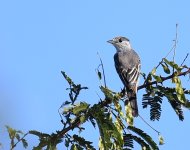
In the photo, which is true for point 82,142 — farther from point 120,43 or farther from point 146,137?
point 120,43

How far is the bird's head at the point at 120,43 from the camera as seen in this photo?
10.5 m

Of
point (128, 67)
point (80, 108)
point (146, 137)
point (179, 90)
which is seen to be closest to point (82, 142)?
point (80, 108)

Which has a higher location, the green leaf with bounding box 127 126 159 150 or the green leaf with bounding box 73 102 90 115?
the green leaf with bounding box 73 102 90 115

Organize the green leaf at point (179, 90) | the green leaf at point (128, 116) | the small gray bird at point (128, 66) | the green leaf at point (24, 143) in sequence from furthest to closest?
the small gray bird at point (128, 66) → the green leaf at point (128, 116) → the green leaf at point (179, 90) → the green leaf at point (24, 143)

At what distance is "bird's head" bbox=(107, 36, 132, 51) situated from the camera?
34.4ft

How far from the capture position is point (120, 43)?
35.7ft

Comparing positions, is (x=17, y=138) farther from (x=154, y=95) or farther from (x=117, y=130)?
(x=154, y=95)

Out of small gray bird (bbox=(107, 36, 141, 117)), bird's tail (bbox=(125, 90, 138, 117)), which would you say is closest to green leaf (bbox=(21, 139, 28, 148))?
bird's tail (bbox=(125, 90, 138, 117))

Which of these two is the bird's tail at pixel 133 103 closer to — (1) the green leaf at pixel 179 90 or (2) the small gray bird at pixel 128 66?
(1) the green leaf at pixel 179 90

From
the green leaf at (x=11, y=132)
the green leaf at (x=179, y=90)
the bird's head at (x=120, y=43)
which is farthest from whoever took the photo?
the bird's head at (x=120, y=43)

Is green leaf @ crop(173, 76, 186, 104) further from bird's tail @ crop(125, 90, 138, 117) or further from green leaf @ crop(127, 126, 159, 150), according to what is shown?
bird's tail @ crop(125, 90, 138, 117)

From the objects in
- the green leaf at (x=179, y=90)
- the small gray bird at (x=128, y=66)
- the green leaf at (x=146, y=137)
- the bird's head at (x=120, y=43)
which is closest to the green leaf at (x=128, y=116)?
the green leaf at (x=146, y=137)

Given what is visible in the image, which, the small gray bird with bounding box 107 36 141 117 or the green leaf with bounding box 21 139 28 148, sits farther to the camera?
the small gray bird with bounding box 107 36 141 117

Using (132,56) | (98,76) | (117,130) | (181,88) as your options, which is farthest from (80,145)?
(132,56)
